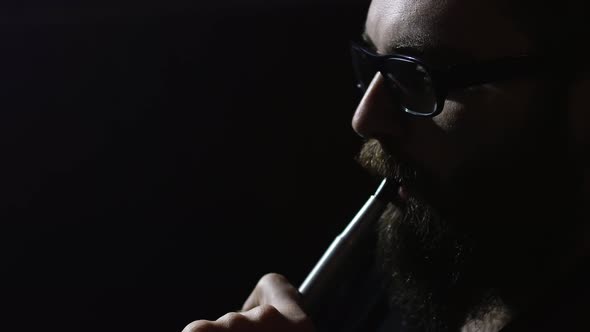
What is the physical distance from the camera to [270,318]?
0.73 metres

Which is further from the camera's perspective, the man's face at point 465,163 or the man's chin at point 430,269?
the man's chin at point 430,269

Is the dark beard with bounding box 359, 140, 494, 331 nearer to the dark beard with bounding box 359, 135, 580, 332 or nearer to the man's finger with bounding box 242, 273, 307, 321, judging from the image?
the dark beard with bounding box 359, 135, 580, 332

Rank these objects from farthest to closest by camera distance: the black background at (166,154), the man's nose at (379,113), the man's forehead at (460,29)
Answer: the black background at (166,154), the man's nose at (379,113), the man's forehead at (460,29)

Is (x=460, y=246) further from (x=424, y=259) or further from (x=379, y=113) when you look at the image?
(x=379, y=113)

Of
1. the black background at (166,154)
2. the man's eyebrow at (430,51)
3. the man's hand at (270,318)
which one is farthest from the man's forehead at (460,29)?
the black background at (166,154)

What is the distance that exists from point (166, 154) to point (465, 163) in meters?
0.67

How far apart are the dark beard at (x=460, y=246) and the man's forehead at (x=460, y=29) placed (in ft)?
0.47

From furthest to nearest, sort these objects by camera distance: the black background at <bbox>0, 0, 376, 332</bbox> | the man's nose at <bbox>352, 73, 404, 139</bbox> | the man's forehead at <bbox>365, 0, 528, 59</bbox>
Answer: the black background at <bbox>0, 0, 376, 332</bbox> → the man's nose at <bbox>352, 73, 404, 139</bbox> → the man's forehead at <bbox>365, 0, 528, 59</bbox>

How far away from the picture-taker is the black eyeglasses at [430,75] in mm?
666

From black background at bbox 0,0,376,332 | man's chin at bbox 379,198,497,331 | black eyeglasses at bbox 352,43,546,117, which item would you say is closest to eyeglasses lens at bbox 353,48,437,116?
black eyeglasses at bbox 352,43,546,117

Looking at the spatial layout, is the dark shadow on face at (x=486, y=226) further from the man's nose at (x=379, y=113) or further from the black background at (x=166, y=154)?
the black background at (x=166, y=154)

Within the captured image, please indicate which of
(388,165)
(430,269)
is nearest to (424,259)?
(430,269)

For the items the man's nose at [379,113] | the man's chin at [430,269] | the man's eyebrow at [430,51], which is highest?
the man's eyebrow at [430,51]

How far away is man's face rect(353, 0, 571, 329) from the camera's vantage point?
68 centimetres
